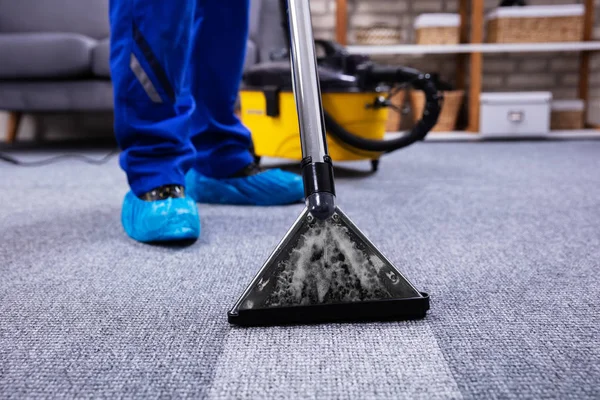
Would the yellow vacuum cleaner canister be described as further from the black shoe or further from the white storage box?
the white storage box

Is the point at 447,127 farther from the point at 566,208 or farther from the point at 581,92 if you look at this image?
the point at 566,208

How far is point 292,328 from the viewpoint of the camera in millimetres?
498

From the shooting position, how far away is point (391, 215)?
3.18 feet

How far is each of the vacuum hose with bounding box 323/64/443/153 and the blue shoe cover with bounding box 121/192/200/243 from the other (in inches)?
25.4

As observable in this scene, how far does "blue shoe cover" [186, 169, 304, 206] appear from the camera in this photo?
1.06 metres

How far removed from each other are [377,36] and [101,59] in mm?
1197

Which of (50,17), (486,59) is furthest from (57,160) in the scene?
(486,59)

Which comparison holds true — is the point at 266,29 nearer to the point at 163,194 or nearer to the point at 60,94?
the point at 60,94

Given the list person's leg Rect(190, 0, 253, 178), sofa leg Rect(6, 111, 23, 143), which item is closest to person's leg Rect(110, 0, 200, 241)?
person's leg Rect(190, 0, 253, 178)

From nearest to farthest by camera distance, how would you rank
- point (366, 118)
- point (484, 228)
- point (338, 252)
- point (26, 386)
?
point (26, 386) < point (338, 252) < point (484, 228) < point (366, 118)

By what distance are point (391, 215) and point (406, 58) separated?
1.87 m

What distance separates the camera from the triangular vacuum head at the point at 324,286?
496 millimetres

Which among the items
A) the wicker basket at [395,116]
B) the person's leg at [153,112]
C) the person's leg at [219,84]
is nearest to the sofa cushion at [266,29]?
the wicker basket at [395,116]

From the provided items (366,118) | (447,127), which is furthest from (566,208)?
(447,127)
